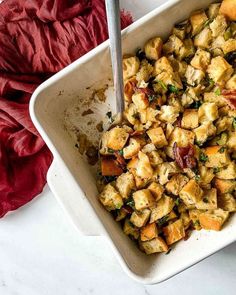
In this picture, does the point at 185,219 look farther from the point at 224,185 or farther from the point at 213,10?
the point at 213,10

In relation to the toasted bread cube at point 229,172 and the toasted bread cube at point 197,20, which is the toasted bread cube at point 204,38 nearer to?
the toasted bread cube at point 197,20

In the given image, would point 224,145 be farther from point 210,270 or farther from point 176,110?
point 210,270

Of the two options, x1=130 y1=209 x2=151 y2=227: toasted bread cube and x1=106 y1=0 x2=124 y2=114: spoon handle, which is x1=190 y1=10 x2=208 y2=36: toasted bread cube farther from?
x1=130 y1=209 x2=151 y2=227: toasted bread cube

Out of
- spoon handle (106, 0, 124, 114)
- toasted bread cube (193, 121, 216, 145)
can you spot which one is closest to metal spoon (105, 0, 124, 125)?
spoon handle (106, 0, 124, 114)

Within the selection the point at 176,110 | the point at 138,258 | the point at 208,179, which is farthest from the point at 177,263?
the point at 176,110

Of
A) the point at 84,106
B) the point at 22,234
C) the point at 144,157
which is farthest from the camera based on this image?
the point at 22,234

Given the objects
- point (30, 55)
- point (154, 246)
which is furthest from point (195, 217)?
point (30, 55)
